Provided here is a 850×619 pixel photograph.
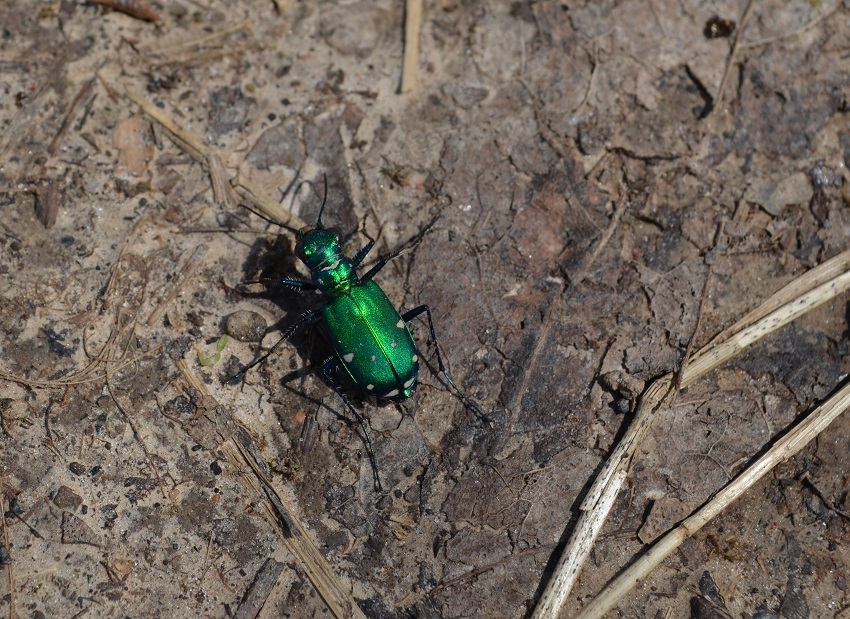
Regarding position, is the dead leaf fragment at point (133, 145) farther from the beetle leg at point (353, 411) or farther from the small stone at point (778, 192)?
the small stone at point (778, 192)

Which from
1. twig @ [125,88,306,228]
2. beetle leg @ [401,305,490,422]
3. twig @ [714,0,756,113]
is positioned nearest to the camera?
beetle leg @ [401,305,490,422]

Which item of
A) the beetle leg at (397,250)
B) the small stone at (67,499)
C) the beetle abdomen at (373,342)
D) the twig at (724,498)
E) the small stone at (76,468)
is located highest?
the beetle leg at (397,250)

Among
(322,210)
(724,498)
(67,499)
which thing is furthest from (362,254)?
(724,498)

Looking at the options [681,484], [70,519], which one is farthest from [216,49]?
[681,484]

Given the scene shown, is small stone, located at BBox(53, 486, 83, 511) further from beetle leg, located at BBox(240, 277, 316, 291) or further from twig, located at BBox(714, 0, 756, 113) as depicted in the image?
twig, located at BBox(714, 0, 756, 113)

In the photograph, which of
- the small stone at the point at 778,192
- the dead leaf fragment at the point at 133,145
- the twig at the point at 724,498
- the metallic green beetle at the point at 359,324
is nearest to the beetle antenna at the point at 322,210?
the metallic green beetle at the point at 359,324

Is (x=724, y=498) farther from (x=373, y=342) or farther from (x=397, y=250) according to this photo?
(x=397, y=250)

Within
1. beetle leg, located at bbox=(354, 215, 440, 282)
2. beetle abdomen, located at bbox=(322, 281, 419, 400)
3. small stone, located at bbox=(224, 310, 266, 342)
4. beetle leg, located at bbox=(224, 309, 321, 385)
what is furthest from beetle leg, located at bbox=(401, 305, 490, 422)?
small stone, located at bbox=(224, 310, 266, 342)

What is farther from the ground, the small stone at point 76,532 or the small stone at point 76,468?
the small stone at point 76,468
